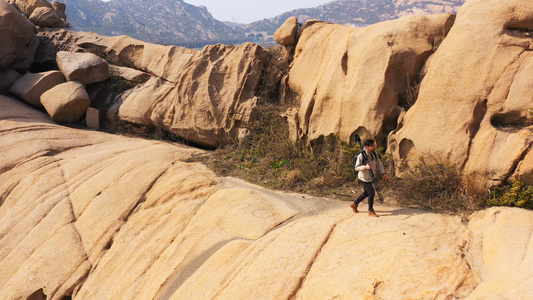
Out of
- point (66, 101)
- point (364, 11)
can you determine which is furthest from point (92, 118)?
point (364, 11)

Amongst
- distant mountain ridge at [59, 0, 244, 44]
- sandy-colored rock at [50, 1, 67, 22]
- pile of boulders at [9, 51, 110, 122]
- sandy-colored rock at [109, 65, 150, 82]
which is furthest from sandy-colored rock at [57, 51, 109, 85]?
distant mountain ridge at [59, 0, 244, 44]

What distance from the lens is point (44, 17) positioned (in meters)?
14.5

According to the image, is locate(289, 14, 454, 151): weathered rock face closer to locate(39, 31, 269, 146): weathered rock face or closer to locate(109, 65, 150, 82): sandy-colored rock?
locate(39, 31, 269, 146): weathered rock face

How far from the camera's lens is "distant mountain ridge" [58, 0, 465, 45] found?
81.1 meters

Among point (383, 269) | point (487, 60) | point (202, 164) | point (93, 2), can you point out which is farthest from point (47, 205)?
point (93, 2)

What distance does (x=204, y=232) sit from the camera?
230 inches

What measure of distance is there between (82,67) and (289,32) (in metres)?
6.60

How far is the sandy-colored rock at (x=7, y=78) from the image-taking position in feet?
40.4

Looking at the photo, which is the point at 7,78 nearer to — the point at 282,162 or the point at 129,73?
the point at 129,73

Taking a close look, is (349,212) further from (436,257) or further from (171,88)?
(171,88)

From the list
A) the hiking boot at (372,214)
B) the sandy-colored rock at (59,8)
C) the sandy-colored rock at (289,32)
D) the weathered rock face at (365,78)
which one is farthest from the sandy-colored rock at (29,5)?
the hiking boot at (372,214)

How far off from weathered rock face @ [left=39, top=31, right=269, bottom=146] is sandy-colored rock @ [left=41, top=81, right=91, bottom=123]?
0.97 meters

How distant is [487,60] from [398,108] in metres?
1.69

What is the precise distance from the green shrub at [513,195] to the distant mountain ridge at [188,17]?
73703 mm
